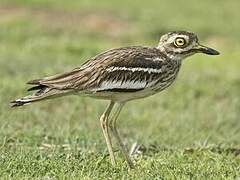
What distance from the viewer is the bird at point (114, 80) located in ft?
22.1

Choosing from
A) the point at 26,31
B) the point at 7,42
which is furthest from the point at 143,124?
the point at 26,31

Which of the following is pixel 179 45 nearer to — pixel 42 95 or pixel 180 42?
pixel 180 42

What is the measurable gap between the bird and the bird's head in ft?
0.31

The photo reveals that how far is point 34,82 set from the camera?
6.68m

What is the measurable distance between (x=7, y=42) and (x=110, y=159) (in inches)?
397

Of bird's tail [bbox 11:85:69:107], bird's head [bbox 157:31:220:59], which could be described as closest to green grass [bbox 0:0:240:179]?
bird's tail [bbox 11:85:69:107]

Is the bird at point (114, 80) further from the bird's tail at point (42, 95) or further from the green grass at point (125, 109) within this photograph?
the green grass at point (125, 109)

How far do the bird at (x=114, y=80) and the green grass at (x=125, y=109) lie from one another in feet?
1.67

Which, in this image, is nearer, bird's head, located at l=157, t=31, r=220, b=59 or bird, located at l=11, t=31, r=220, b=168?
bird, located at l=11, t=31, r=220, b=168

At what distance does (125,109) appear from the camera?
36.6ft

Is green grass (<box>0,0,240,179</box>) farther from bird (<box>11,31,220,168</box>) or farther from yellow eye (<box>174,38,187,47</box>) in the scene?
yellow eye (<box>174,38,187,47</box>)

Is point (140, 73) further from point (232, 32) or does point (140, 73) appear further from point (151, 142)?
point (232, 32)

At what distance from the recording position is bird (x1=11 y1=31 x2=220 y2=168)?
6727 millimetres

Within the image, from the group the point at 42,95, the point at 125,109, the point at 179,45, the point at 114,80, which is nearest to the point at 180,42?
the point at 179,45
